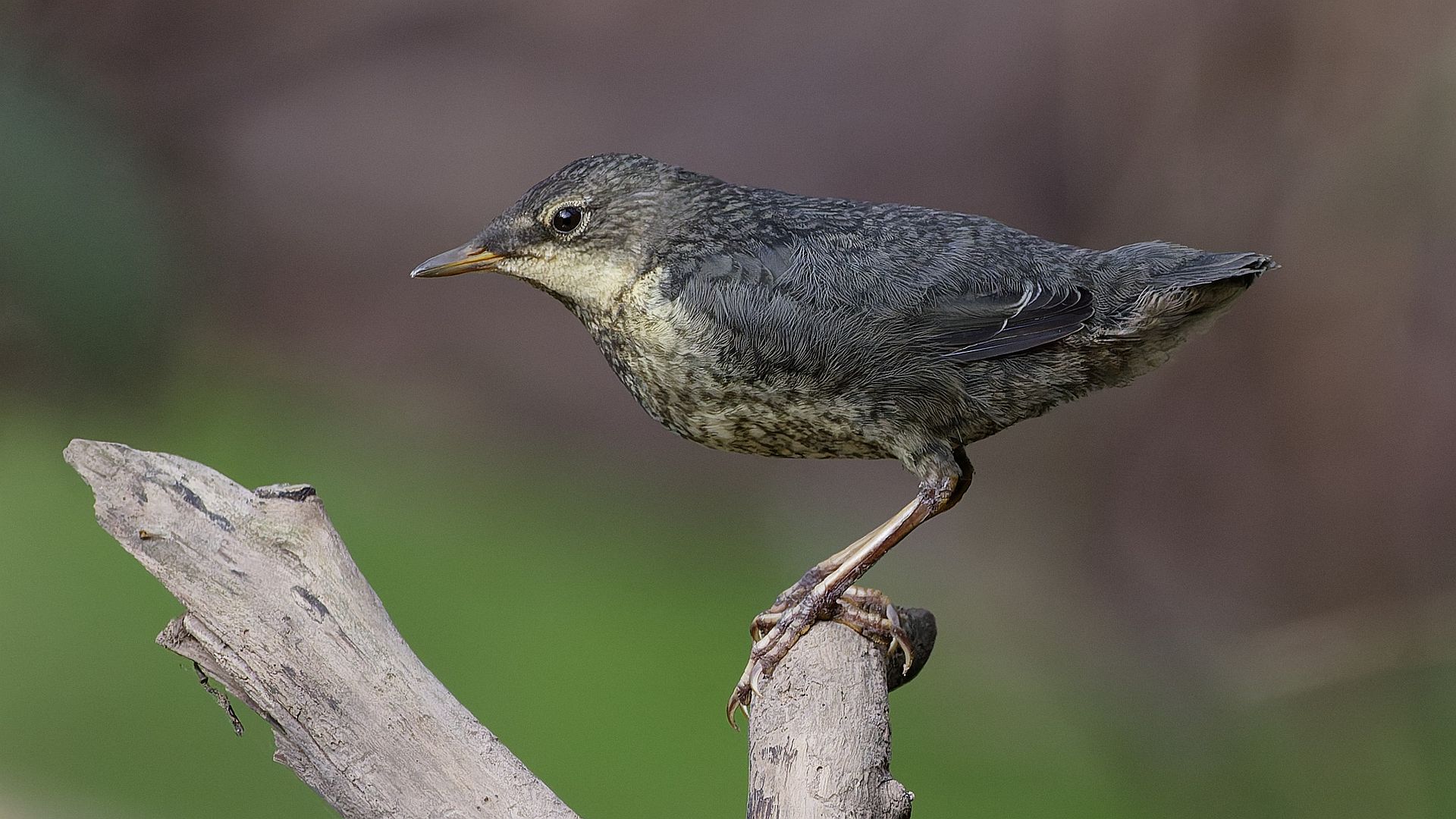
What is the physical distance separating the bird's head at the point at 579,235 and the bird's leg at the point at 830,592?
1.95ft

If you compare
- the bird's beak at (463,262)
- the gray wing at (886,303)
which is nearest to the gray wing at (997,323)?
the gray wing at (886,303)

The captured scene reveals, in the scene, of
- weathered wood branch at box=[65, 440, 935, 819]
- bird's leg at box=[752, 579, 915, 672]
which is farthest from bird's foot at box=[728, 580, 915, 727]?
weathered wood branch at box=[65, 440, 935, 819]

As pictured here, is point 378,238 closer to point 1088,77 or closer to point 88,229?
point 88,229

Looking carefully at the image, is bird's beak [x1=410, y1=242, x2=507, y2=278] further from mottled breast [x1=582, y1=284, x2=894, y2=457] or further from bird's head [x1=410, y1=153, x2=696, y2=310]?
mottled breast [x1=582, y1=284, x2=894, y2=457]

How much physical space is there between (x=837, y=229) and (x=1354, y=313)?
2.02 meters

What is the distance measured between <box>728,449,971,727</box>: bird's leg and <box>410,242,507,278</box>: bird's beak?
76 centimetres

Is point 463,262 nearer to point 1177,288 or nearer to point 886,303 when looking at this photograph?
point 886,303

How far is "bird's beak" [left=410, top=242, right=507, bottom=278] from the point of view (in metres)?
2.20

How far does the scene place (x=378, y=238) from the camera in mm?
4391

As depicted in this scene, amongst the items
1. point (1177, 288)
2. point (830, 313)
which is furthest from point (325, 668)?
point (1177, 288)

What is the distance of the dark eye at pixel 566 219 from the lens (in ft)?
7.16

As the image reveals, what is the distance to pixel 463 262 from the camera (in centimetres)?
220

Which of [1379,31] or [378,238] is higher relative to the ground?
[378,238]

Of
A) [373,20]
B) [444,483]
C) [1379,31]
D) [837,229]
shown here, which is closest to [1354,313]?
[1379,31]
